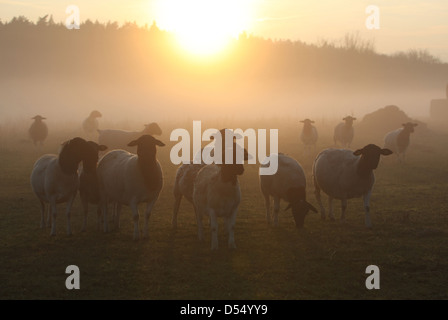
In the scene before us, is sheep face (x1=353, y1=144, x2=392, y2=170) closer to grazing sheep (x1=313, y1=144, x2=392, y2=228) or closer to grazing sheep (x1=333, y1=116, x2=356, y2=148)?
grazing sheep (x1=313, y1=144, x2=392, y2=228)

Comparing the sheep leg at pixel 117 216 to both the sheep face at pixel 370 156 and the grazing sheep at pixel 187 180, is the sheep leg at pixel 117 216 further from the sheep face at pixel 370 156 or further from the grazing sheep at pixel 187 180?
the sheep face at pixel 370 156

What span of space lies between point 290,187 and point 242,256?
2.61 m

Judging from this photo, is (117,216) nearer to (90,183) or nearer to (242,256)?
(90,183)

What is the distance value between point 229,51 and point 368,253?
111 metres

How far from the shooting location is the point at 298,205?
11.6 m

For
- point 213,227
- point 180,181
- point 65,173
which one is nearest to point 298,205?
point 213,227

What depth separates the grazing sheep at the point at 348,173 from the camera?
12.2 meters

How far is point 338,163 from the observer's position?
1302 cm

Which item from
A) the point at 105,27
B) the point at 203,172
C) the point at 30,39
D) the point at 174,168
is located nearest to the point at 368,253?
the point at 203,172

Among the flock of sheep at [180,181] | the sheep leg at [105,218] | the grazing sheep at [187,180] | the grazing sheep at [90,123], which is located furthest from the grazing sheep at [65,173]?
the grazing sheep at [90,123]

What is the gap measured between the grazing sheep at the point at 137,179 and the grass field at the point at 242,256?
836 mm

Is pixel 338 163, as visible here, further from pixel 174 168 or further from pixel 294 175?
pixel 174 168

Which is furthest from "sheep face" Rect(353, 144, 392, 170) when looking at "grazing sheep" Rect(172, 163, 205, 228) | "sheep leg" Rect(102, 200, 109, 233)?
"sheep leg" Rect(102, 200, 109, 233)
